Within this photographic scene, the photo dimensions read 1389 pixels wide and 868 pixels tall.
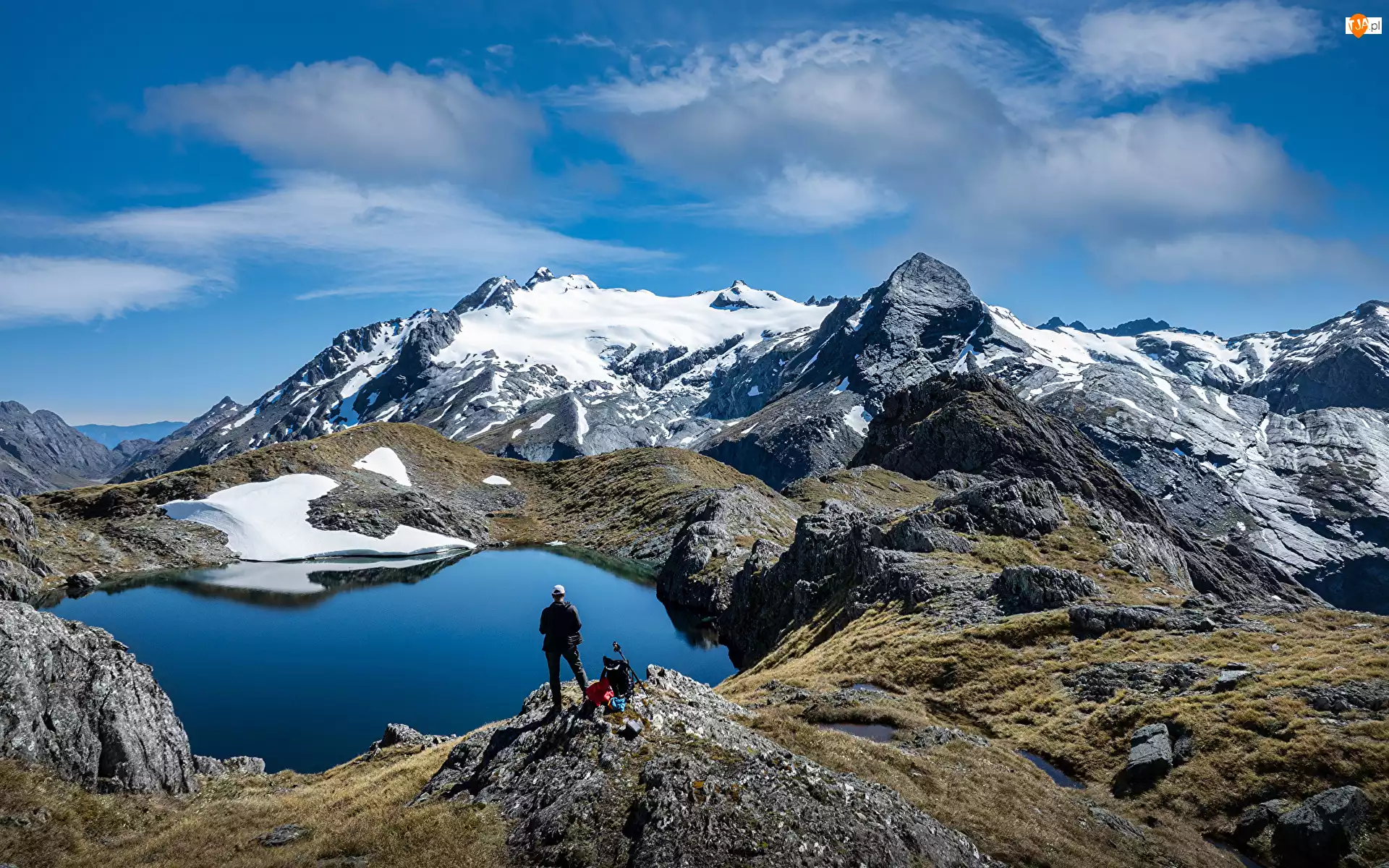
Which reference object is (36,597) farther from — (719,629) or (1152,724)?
(1152,724)

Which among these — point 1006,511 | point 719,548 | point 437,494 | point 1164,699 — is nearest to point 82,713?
point 1164,699

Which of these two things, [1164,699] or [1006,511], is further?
[1006,511]

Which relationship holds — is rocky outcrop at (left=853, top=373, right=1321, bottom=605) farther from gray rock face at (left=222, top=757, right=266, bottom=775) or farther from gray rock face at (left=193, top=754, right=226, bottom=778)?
gray rock face at (left=193, top=754, right=226, bottom=778)

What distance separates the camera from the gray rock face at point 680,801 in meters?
15.2

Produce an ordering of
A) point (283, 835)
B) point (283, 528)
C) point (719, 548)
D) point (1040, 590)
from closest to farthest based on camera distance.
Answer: point (283, 835) < point (1040, 590) < point (719, 548) < point (283, 528)

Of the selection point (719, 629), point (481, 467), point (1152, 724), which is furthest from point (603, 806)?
point (481, 467)

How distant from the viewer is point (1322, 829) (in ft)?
63.9

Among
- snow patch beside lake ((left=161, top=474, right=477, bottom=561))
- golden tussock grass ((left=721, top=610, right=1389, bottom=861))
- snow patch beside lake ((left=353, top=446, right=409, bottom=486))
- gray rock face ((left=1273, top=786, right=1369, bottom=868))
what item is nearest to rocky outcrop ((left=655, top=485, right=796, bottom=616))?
golden tussock grass ((left=721, top=610, right=1389, bottom=861))

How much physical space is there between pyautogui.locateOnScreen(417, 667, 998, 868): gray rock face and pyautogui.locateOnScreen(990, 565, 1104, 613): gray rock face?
27139mm

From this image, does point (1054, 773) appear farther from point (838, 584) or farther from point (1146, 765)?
point (838, 584)

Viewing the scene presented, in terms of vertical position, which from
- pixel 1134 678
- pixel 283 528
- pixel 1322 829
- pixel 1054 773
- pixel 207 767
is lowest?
pixel 1054 773

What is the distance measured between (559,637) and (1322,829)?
2084 cm

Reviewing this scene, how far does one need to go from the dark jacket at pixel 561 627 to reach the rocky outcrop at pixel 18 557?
276 feet

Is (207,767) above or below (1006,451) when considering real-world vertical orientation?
below
